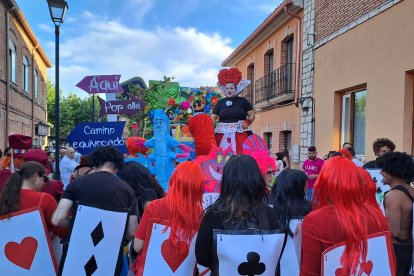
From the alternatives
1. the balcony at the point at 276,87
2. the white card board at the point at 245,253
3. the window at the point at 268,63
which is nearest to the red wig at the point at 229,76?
the white card board at the point at 245,253

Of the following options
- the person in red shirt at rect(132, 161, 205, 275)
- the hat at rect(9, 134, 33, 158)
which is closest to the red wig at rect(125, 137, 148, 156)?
the hat at rect(9, 134, 33, 158)

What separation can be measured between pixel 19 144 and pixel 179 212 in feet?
9.37

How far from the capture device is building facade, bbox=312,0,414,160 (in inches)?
272

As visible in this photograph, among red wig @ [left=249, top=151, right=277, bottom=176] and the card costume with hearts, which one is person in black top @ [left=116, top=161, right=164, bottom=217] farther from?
the card costume with hearts

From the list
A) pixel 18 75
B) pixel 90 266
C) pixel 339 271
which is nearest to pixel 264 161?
pixel 90 266

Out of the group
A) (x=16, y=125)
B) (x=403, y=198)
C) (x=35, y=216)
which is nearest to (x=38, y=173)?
(x=35, y=216)

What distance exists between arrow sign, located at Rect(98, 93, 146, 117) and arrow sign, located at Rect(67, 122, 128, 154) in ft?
4.07

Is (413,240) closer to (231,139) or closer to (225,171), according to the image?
(225,171)

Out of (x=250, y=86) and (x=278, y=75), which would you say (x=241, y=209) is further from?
(x=250, y=86)

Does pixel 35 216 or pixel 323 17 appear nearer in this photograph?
pixel 35 216

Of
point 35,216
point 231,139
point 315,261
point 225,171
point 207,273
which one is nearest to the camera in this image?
point 315,261

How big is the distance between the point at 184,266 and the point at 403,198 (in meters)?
1.71

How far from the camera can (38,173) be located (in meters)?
2.99

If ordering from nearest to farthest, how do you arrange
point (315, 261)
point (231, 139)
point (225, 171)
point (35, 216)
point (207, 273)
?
point (315, 261) < point (225, 171) < point (207, 273) < point (35, 216) < point (231, 139)
